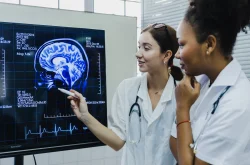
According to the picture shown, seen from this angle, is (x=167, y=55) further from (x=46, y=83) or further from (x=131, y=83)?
(x=46, y=83)

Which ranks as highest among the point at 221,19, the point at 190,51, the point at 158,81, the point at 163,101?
the point at 221,19

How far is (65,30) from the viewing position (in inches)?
68.7

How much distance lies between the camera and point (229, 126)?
3.14ft

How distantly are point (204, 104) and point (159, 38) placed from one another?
594mm

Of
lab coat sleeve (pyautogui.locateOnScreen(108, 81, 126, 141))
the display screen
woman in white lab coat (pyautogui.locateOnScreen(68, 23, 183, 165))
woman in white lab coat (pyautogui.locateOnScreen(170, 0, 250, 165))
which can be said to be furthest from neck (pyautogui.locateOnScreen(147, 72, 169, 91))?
woman in white lab coat (pyautogui.locateOnScreen(170, 0, 250, 165))

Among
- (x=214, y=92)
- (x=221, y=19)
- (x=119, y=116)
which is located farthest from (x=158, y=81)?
(x=221, y=19)

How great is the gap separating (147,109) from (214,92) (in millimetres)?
518

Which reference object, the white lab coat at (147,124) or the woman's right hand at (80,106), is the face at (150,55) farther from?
the woman's right hand at (80,106)

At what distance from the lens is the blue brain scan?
1655 millimetres

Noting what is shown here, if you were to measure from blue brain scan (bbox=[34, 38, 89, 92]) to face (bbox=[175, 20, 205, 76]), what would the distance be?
2.67 ft

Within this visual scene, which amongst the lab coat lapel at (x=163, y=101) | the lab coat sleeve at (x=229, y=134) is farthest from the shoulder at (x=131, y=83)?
the lab coat sleeve at (x=229, y=134)

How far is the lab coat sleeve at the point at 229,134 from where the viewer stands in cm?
96

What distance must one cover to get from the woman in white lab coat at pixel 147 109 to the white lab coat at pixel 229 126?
45 cm

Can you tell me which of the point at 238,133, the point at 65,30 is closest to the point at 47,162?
the point at 65,30
